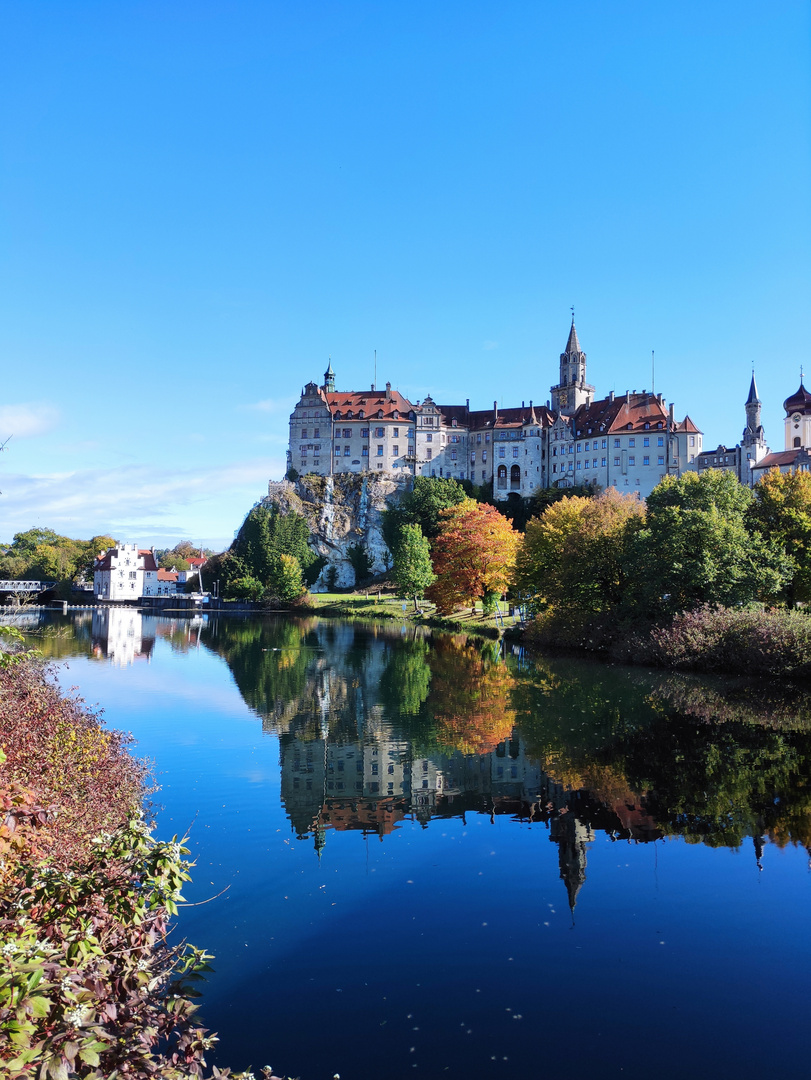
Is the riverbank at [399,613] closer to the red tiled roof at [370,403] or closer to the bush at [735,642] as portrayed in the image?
the bush at [735,642]

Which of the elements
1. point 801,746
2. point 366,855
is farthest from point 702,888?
point 801,746

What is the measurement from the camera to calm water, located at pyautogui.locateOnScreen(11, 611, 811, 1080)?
7.59 metres

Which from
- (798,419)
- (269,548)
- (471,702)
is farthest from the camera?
(798,419)

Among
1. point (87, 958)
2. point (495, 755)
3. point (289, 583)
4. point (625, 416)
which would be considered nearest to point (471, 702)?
point (495, 755)

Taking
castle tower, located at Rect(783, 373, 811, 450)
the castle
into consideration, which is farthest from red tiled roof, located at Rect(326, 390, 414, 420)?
castle tower, located at Rect(783, 373, 811, 450)

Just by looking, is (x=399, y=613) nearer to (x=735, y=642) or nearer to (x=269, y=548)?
(x=269, y=548)

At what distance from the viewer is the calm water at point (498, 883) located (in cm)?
759

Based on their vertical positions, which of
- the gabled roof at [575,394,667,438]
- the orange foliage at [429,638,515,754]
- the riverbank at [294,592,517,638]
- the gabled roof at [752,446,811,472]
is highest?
the gabled roof at [575,394,667,438]

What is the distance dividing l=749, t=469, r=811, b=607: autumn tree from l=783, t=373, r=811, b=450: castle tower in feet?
269

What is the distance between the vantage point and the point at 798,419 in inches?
4505

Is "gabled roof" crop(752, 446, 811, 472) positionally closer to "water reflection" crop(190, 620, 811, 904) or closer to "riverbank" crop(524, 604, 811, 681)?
"riverbank" crop(524, 604, 811, 681)

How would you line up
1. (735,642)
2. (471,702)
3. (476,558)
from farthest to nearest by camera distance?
1. (476,558)
2. (735,642)
3. (471,702)

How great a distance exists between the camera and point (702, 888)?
11.0 metres

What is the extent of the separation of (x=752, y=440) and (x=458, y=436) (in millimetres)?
41420
